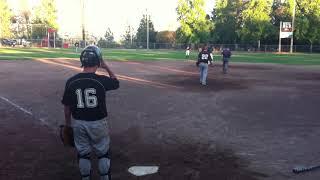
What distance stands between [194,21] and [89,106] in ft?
263

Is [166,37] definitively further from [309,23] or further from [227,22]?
[309,23]

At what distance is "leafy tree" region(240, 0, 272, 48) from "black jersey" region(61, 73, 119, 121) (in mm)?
73467

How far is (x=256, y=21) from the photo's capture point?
250ft

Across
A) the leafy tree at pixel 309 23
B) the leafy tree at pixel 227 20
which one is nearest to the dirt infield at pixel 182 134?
the leafy tree at pixel 309 23

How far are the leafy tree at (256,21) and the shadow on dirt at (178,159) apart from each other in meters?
70.5

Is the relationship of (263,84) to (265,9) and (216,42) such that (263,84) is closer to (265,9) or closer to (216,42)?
(265,9)

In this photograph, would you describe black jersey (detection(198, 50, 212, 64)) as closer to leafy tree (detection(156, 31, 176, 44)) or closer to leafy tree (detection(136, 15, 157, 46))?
leafy tree (detection(156, 31, 176, 44))

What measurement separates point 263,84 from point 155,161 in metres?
14.4

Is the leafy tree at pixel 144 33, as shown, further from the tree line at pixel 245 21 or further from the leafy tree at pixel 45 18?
the leafy tree at pixel 45 18

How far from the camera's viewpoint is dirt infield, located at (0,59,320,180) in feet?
21.9

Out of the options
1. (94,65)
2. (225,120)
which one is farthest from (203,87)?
(94,65)

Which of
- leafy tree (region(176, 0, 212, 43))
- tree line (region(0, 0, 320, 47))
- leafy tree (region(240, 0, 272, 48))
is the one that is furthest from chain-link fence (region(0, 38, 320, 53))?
leafy tree (region(176, 0, 212, 43))

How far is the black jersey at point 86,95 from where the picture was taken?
5266mm

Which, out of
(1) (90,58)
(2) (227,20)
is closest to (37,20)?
(2) (227,20)
